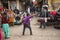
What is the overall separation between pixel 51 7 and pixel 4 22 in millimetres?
13974

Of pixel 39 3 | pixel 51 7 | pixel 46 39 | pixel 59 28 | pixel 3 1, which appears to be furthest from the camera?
pixel 39 3

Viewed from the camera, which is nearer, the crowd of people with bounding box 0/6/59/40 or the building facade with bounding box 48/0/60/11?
the crowd of people with bounding box 0/6/59/40

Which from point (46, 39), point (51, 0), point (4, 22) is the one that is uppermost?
point (51, 0)

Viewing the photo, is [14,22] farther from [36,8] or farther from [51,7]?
[36,8]

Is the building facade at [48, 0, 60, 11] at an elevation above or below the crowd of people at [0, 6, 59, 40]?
Result: above

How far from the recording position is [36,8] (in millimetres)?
39969

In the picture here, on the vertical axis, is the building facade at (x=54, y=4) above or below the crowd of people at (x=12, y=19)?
above

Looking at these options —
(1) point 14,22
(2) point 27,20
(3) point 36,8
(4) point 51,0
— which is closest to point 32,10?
(3) point 36,8

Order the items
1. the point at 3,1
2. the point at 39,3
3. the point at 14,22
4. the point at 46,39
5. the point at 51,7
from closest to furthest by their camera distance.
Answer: the point at 46,39
the point at 14,22
the point at 51,7
the point at 3,1
the point at 39,3

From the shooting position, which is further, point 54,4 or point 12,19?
point 54,4

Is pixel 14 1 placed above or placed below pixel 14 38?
above

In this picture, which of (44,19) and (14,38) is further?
(44,19)

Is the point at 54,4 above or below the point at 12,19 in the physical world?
above

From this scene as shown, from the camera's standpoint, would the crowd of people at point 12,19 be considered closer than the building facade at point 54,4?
Yes
